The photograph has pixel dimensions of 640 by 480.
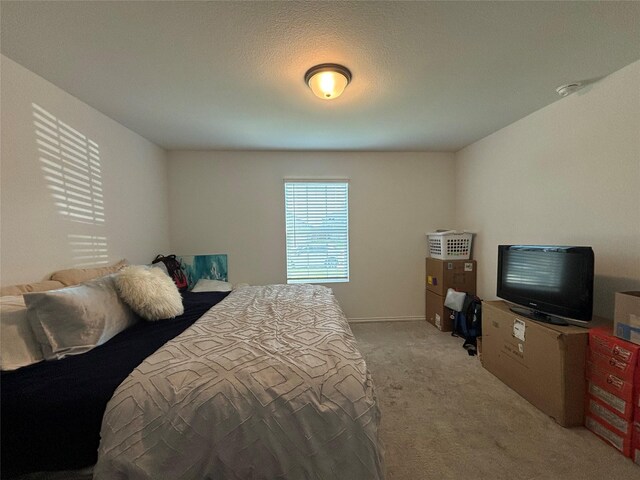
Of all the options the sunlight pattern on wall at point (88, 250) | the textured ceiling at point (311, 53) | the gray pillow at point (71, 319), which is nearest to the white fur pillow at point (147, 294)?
the gray pillow at point (71, 319)

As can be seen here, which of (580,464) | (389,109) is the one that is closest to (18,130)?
(389,109)

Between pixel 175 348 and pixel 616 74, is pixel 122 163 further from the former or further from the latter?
pixel 616 74

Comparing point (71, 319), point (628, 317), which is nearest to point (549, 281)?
point (628, 317)

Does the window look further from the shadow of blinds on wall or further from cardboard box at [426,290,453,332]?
the shadow of blinds on wall

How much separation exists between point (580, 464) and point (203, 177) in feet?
13.8

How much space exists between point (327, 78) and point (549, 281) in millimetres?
2207

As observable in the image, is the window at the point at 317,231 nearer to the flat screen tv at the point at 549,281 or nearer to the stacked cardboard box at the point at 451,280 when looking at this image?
the stacked cardboard box at the point at 451,280

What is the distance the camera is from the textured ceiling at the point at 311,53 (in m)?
1.26

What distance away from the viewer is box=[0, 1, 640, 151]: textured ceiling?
4.13 feet

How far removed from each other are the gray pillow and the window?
7.45ft

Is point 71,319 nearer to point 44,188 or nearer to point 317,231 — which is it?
point 44,188

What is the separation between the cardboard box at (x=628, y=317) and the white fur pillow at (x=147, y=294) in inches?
112

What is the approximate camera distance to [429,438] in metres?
1.57

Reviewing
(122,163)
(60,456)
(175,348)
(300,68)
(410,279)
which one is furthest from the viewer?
(410,279)
